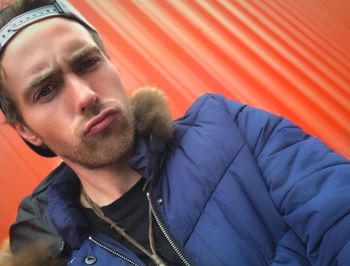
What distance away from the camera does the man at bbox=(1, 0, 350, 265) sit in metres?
0.73

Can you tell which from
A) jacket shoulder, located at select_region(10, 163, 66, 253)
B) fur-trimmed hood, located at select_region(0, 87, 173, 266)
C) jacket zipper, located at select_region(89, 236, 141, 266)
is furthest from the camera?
jacket shoulder, located at select_region(10, 163, 66, 253)

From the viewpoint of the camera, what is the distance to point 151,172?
856mm

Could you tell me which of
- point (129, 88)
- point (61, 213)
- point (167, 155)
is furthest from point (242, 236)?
point (129, 88)

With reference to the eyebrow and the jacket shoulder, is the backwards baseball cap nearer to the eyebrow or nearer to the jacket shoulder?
the eyebrow

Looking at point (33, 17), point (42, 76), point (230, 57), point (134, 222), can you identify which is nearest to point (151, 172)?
point (134, 222)

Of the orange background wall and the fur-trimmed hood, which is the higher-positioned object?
the orange background wall

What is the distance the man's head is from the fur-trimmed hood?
4cm

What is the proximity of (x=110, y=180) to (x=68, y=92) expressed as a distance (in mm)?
277

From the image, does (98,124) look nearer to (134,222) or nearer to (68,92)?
(68,92)

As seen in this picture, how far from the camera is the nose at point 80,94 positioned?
2.83ft

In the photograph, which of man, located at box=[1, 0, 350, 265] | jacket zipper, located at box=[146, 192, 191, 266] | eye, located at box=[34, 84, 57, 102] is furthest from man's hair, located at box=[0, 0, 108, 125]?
jacket zipper, located at box=[146, 192, 191, 266]

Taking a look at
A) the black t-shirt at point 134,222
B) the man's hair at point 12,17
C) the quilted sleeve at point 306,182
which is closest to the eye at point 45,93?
the man's hair at point 12,17

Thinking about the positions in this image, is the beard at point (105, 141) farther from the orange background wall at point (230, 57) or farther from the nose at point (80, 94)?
the orange background wall at point (230, 57)

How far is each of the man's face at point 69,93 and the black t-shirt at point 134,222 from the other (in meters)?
0.12
